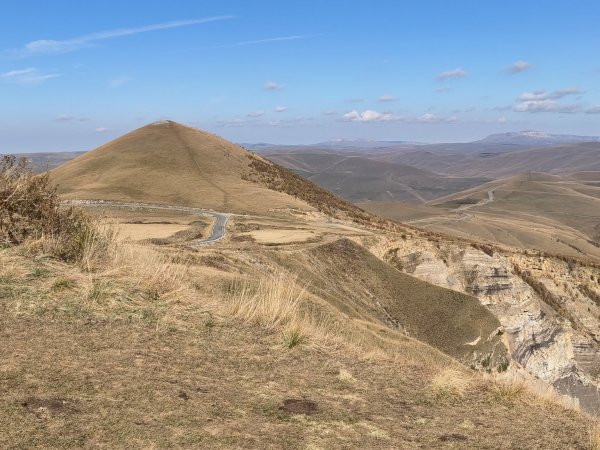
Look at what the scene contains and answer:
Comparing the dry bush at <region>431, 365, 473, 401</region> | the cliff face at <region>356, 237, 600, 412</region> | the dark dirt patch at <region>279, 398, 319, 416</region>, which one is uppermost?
the dark dirt patch at <region>279, 398, 319, 416</region>

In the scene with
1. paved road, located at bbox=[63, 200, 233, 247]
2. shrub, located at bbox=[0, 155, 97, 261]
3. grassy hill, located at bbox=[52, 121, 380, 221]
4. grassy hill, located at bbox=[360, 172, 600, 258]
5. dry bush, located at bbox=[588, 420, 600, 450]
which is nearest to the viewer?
dry bush, located at bbox=[588, 420, 600, 450]

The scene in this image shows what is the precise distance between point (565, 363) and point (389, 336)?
103 ft

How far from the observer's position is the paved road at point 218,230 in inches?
1468

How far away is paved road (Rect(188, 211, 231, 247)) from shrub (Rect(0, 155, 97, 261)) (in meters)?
22.9

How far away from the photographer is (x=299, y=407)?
6.03m

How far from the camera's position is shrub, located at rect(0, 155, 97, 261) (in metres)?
10.2

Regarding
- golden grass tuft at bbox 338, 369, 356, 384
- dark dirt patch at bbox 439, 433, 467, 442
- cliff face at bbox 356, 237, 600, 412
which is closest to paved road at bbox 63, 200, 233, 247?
cliff face at bbox 356, 237, 600, 412

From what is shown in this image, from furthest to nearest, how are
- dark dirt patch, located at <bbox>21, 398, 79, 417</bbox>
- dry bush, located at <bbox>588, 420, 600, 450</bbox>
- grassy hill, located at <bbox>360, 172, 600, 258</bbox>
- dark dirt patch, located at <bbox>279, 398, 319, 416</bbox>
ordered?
grassy hill, located at <bbox>360, 172, 600, 258</bbox>
dark dirt patch, located at <bbox>279, 398, 319, 416</bbox>
dry bush, located at <bbox>588, 420, 600, 450</bbox>
dark dirt patch, located at <bbox>21, 398, 79, 417</bbox>

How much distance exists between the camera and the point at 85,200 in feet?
199

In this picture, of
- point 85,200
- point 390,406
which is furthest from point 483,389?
point 85,200

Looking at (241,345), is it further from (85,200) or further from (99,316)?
(85,200)

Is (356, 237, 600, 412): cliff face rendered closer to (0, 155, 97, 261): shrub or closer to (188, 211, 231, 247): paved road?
(188, 211, 231, 247): paved road

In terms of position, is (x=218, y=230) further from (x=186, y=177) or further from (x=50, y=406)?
(x=50, y=406)

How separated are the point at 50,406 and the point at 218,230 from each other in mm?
40291
